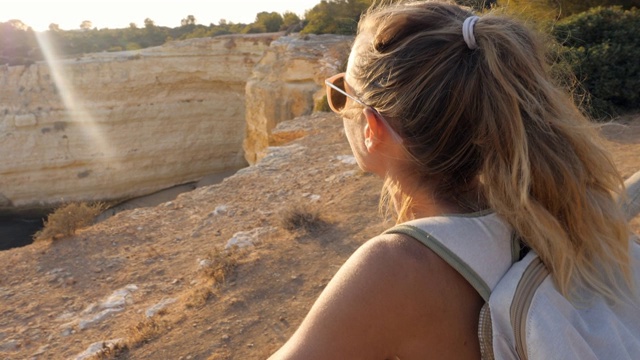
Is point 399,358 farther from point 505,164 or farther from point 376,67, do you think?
point 376,67

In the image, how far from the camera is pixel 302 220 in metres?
5.06

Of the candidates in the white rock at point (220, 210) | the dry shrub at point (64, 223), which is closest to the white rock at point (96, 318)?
the white rock at point (220, 210)

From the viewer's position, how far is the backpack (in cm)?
84

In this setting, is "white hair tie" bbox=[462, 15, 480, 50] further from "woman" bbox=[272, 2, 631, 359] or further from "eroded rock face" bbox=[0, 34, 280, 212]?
"eroded rock face" bbox=[0, 34, 280, 212]

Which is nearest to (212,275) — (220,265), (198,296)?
(220,265)

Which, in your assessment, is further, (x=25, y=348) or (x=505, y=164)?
(x=25, y=348)

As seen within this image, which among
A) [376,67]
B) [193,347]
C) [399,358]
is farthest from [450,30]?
[193,347]

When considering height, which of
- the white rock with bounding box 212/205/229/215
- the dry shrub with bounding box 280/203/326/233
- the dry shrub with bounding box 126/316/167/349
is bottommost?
the white rock with bounding box 212/205/229/215

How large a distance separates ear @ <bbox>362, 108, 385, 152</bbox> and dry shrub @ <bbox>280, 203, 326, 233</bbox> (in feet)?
12.4

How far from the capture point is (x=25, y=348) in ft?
13.8

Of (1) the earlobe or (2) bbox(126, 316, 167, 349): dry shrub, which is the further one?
(2) bbox(126, 316, 167, 349): dry shrub

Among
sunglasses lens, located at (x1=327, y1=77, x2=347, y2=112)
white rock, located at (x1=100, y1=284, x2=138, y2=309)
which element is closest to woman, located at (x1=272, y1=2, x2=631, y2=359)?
sunglasses lens, located at (x1=327, y1=77, x2=347, y2=112)

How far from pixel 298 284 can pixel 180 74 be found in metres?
16.6

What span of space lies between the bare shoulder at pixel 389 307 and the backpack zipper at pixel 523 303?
0.07 m
